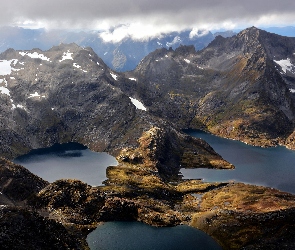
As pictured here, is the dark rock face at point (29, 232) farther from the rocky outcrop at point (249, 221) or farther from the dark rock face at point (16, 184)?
the rocky outcrop at point (249, 221)

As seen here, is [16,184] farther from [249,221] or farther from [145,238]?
[249,221]

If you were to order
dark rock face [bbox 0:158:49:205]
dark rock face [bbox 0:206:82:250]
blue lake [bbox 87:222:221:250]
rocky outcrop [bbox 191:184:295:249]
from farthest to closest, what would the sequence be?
dark rock face [bbox 0:158:49:205] → rocky outcrop [bbox 191:184:295:249] → blue lake [bbox 87:222:221:250] → dark rock face [bbox 0:206:82:250]

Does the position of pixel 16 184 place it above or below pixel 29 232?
above

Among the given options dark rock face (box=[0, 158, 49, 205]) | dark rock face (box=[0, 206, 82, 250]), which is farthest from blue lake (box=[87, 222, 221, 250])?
dark rock face (box=[0, 158, 49, 205])

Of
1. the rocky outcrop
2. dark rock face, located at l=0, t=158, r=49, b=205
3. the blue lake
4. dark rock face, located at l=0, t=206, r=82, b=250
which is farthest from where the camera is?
dark rock face, located at l=0, t=158, r=49, b=205

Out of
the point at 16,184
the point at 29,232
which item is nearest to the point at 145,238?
the point at 29,232

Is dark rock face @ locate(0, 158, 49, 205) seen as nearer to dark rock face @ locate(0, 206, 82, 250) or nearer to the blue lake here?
dark rock face @ locate(0, 206, 82, 250)

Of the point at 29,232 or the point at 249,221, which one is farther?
the point at 249,221

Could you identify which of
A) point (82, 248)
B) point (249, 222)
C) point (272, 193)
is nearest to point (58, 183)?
point (82, 248)
